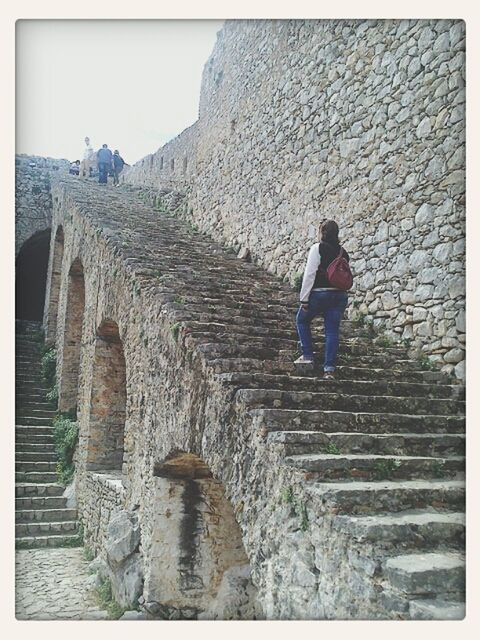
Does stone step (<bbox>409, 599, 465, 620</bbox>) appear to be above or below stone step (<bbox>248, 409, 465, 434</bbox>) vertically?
below

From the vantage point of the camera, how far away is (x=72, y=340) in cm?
1148

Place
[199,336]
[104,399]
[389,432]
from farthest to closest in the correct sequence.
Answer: [104,399]
[199,336]
[389,432]

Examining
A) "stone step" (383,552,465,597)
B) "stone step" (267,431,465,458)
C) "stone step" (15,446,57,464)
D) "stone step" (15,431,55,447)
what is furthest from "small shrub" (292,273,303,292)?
"stone step" (383,552,465,597)

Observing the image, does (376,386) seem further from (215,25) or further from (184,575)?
(215,25)

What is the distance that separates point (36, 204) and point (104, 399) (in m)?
8.91

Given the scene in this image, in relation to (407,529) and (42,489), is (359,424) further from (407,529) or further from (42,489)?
(42,489)

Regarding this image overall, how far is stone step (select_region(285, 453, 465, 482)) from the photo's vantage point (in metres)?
3.11

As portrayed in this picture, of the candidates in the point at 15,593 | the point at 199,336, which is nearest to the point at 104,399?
the point at 199,336

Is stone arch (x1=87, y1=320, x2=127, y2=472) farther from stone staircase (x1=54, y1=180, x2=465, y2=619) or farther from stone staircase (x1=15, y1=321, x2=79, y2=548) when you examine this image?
stone staircase (x1=54, y1=180, x2=465, y2=619)

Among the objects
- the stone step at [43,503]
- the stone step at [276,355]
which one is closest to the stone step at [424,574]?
the stone step at [276,355]

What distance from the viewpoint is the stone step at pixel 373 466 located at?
311 cm

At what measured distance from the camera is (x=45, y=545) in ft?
25.2

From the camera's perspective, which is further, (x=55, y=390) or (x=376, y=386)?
(x=55, y=390)

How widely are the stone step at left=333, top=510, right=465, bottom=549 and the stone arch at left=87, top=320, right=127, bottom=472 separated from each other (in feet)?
20.9
